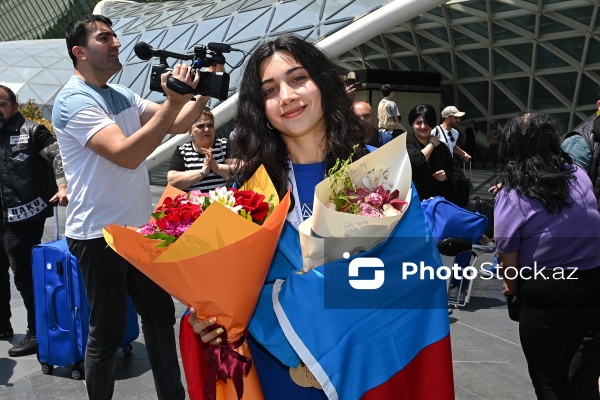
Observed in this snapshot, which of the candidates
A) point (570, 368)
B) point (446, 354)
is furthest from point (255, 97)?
point (570, 368)

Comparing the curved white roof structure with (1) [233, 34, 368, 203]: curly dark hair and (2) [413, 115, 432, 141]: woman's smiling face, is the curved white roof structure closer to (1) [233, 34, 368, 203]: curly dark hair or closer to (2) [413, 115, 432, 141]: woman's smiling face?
(2) [413, 115, 432, 141]: woman's smiling face

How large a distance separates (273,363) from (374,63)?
2984 cm

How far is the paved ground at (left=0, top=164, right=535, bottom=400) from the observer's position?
427 centimetres

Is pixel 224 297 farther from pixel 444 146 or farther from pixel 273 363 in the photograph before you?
pixel 444 146

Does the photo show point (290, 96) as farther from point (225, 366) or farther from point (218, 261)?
point (225, 366)

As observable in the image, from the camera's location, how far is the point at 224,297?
2.07 meters

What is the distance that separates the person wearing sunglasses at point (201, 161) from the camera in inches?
201

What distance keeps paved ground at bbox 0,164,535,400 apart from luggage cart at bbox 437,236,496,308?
0.35 metres

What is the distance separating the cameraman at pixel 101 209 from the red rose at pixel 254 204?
123 centimetres

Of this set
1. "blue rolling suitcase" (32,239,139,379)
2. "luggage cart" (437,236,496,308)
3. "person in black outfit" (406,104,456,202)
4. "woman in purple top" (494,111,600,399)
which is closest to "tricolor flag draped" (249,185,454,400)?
"woman in purple top" (494,111,600,399)

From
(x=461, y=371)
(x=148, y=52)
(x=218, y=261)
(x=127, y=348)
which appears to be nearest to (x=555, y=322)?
(x=461, y=371)

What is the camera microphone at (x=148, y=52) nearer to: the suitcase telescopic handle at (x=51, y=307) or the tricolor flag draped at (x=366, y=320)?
the tricolor flag draped at (x=366, y=320)

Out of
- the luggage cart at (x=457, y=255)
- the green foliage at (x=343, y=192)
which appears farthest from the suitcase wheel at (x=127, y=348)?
the green foliage at (x=343, y=192)

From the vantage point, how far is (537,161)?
342 cm
